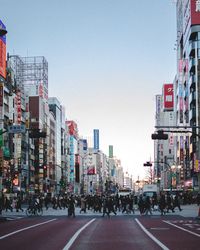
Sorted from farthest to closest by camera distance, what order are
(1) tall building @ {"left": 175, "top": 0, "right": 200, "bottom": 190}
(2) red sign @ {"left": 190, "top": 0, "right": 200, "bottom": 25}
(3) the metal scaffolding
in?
(3) the metal scaffolding < (2) red sign @ {"left": 190, "top": 0, "right": 200, "bottom": 25} < (1) tall building @ {"left": 175, "top": 0, "right": 200, "bottom": 190}

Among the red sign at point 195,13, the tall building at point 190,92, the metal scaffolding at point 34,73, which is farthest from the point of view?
the metal scaffolding at point 34,73

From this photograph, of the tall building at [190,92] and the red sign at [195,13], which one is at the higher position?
the red sign at [195,13]

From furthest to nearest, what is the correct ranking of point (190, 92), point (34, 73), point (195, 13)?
point (34, 73)
point (190, 92)
point (195, 13)

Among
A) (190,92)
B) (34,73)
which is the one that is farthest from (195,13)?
(34,73)

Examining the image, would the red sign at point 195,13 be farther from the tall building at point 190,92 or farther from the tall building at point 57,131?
the tall building at point 57,131

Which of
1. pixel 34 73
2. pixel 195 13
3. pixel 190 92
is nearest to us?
pixel 195 13

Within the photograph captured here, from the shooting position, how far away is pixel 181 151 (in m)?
121

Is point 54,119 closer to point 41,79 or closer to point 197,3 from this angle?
point 41,79

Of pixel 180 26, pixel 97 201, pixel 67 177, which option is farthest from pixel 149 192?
pixel 67 177

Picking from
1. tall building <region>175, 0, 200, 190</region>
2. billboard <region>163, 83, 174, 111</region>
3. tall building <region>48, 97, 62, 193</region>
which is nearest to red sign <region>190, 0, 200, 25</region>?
tall building <region>175, 0, 200, 190</region>

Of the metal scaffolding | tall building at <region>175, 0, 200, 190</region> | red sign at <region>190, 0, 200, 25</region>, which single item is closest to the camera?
tall building at <region>175, 0, 200, 190</region>

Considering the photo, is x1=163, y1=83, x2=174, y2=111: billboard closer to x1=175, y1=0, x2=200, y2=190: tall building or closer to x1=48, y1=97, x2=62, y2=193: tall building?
x1=175, y1=0, x2=200, y2=190: tall building

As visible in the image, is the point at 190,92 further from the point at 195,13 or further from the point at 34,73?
the point at 34,73

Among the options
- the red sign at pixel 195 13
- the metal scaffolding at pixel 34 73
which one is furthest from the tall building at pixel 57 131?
the red sign at pixel 195 13
